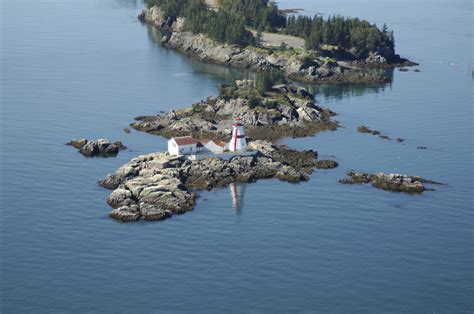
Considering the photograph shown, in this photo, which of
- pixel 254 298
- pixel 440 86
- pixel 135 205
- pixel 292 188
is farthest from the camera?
pixel 440 86

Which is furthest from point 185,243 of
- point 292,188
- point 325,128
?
point 325,128

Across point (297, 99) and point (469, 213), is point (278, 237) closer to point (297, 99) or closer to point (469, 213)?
point (469, 213)

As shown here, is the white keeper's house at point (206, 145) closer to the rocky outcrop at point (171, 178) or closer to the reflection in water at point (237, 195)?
the rocky outcrop at point (171, 178)

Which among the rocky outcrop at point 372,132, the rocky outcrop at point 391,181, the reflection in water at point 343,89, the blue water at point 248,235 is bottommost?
the blue water at point 248,235

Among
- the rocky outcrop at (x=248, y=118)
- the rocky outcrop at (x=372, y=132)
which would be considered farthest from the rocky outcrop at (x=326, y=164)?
the rocky outcrop at (x=372, y=132)

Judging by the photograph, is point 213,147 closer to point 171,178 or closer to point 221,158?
point 221,158

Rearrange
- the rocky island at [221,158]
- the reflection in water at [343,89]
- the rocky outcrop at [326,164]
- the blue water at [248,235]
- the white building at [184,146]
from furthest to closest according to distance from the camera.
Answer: the reflection in water at [343,89]
the rocky outcrop at [326,164]
the white building at [184,146]
the rocky island at [221,158]
the blue water at [248,235]
